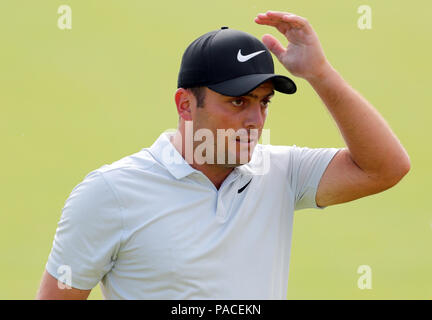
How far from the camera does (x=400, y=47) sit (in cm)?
640

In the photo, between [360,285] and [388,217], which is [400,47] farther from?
[360,285]

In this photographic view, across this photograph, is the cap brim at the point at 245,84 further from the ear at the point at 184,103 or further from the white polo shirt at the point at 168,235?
the white polo shirt at the point at 168,235

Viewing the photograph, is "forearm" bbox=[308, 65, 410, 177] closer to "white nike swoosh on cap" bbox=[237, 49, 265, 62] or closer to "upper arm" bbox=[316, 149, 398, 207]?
"upper arm" bbox=[316, 149, 398, 207]

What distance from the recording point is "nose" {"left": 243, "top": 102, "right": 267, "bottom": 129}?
2.31 metres

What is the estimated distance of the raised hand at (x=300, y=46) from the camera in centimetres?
232

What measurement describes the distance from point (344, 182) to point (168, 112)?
3.69m

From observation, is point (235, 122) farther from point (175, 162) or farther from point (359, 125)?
point (359, 125)

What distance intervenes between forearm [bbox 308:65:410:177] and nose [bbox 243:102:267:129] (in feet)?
0.62

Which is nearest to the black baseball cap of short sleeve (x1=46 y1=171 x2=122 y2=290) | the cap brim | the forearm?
the cap brim

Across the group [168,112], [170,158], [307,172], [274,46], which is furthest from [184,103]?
[168,112]

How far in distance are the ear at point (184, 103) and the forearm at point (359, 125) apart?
0.41 meters

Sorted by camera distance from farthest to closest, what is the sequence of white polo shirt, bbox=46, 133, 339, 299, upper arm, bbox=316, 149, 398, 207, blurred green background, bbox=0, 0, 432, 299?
blurred green background, bbox=0, 0, 432, 299 < upper arm, bbox=316, 149, 398, 207 < white polo shirt, bbox=46, 133, 339, 299

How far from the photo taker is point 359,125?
2.33 m

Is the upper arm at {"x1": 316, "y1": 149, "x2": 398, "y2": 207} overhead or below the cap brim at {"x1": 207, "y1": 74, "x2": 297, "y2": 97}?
below
